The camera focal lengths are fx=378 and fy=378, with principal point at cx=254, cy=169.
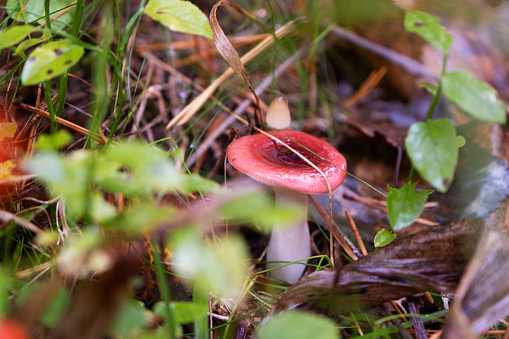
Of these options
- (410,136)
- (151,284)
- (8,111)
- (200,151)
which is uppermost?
(410,136)

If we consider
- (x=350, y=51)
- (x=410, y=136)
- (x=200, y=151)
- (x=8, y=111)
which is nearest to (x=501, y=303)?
(x=410, y=136)

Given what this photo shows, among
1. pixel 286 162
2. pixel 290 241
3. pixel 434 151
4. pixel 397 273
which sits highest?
pixel 434 151

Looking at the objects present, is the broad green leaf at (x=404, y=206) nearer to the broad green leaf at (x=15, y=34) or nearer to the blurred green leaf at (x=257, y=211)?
the blurred green leaf at (x=257, y=211)

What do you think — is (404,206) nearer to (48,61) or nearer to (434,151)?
(434,151)

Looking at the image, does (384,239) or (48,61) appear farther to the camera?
(384,239)

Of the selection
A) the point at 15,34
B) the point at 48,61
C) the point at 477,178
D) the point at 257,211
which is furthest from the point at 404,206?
the point at 15,34

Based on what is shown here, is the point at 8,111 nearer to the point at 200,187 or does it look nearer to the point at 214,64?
the point at 200,187
